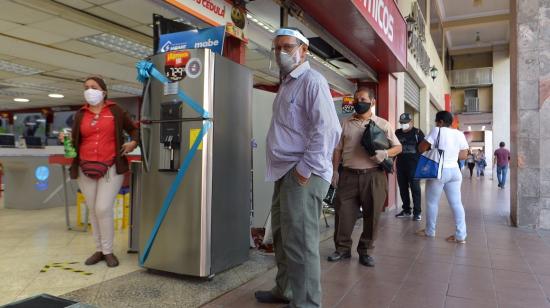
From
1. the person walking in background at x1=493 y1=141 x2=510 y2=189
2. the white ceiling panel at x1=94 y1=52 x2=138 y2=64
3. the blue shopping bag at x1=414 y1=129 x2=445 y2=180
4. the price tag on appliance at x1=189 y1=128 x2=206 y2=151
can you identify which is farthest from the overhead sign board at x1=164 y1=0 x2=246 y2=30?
the person walking in background at x1=493 y1=141 x2=510 y2=189

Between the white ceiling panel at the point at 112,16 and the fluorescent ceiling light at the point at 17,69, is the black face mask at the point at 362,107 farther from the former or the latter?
the fluorescent ceiling light at the point at 17,69

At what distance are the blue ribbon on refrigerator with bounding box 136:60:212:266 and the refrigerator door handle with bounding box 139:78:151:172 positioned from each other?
0.08 metres

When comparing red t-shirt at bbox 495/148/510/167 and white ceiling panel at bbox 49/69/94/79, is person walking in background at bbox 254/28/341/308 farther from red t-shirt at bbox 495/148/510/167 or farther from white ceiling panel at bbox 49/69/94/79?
red t-shirt at bbox 495/148/510/167

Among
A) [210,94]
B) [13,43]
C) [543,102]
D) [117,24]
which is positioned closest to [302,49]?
[210,94]

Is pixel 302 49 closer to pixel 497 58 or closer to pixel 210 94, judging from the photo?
pixel 210 94

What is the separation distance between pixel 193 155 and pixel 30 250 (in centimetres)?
203

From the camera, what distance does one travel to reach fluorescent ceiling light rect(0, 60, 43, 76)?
960 cm

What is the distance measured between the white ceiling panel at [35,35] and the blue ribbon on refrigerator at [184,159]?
500cm

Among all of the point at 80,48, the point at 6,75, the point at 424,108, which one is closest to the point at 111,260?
the point at 80,48

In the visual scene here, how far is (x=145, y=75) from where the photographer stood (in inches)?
120

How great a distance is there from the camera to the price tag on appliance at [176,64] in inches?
115

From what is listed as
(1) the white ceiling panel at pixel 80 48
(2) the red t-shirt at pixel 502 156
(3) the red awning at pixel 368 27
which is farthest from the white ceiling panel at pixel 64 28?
(2) the red t-shirt at pixel 502 156

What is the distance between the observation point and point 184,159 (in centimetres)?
291

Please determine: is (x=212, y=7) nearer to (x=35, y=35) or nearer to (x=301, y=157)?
(x=301, y=157)
